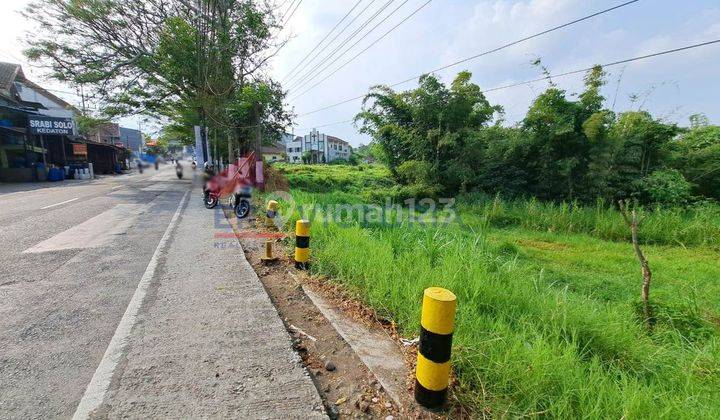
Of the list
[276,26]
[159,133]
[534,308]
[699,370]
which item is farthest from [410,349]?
[159,133]

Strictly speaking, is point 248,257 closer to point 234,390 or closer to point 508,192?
point 234,390

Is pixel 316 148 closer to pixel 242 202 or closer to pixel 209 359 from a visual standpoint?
pixel 242 202

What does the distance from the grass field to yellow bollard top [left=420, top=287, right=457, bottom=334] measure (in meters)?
0.57

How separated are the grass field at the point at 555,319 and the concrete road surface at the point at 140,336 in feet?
3.65

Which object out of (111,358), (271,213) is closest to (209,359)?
(111,358)

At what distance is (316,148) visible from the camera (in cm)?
6775

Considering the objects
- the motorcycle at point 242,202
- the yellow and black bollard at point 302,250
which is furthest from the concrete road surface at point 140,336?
the motorcycle at point 242,202

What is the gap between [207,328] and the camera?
9.49 feet

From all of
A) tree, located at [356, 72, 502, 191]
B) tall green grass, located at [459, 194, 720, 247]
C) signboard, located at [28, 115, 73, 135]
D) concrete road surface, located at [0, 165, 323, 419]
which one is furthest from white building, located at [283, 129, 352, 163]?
concrete road surface, located at [0, 165, 323, 419]

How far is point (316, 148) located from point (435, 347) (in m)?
68.1

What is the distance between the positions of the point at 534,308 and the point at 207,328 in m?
2.98

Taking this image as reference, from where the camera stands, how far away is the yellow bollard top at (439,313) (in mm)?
1779

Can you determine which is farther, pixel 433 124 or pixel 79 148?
pixel 79 148

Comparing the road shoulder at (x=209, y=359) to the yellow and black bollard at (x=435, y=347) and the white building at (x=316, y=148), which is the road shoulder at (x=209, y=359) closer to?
the yellow and black bollard at (x=435, y=347)
